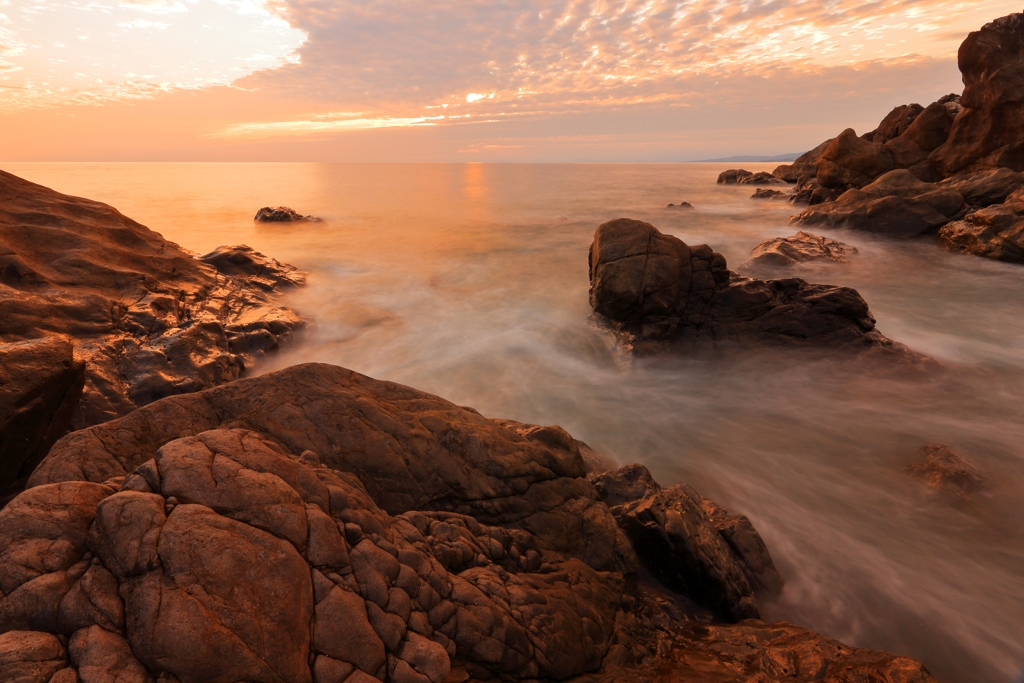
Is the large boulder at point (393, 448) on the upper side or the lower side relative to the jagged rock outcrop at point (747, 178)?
lower

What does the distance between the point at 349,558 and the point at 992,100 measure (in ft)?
113

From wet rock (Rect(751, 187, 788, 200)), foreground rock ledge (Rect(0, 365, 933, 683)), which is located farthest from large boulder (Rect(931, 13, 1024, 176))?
foreground rock ledge (Rect(0, 365, 933, 683))

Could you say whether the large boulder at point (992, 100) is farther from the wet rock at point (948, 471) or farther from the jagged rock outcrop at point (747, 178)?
the wet rock at point (948, 471)

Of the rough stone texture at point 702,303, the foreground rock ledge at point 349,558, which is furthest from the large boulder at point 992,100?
the foreground rock ledge at point 349,558

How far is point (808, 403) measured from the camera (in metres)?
8.77

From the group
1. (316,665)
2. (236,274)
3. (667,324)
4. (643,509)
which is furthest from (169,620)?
(236,274)

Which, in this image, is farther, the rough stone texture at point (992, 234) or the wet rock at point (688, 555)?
the rough stone texture at point (992, 234)

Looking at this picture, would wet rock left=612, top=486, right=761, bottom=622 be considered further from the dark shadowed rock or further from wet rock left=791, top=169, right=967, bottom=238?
the dark shadowed rock

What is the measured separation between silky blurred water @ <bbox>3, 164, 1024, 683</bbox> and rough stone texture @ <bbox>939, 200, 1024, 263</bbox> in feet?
2.05

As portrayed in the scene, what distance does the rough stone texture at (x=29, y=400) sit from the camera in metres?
4.32

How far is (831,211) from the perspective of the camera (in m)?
22.2

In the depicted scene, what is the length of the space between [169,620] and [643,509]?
12.1ft

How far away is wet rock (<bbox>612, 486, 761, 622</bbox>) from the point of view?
176 inches

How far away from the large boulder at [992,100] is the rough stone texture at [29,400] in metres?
34.2
